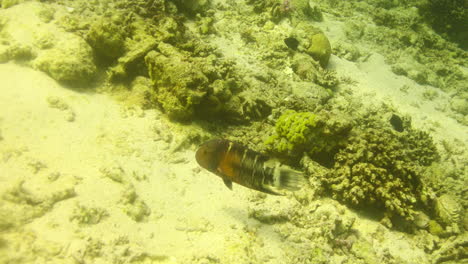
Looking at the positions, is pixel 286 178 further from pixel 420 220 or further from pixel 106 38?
pixel 106 38

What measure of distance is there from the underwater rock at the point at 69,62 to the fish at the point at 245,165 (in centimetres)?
312

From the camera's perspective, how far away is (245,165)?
9.66ft

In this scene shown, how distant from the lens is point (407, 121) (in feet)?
21.8

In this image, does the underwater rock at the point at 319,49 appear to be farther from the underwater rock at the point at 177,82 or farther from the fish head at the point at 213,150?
the fish head at the point at 213,150

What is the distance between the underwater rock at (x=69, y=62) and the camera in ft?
15.2

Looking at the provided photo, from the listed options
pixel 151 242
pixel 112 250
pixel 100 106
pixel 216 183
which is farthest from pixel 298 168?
pixel 100 106

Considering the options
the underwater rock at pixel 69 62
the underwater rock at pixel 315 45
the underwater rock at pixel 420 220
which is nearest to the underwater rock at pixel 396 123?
the underwater rock at pixel 315 45

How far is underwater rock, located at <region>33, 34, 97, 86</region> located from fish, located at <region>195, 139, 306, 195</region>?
3116 millimetres

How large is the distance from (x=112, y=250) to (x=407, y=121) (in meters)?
Answer: 6.62

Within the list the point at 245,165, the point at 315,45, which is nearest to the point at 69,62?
the point at 245,165

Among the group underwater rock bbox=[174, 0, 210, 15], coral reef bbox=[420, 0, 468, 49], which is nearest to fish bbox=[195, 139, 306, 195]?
underwater rock bbox=[174, 0, 210, 15]

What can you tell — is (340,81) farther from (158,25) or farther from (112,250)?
(112,250)

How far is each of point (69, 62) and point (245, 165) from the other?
11.9ft

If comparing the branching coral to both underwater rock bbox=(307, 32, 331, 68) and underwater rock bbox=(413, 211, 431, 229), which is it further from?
underwater rock bbox=(307, 32, 331, 68)
